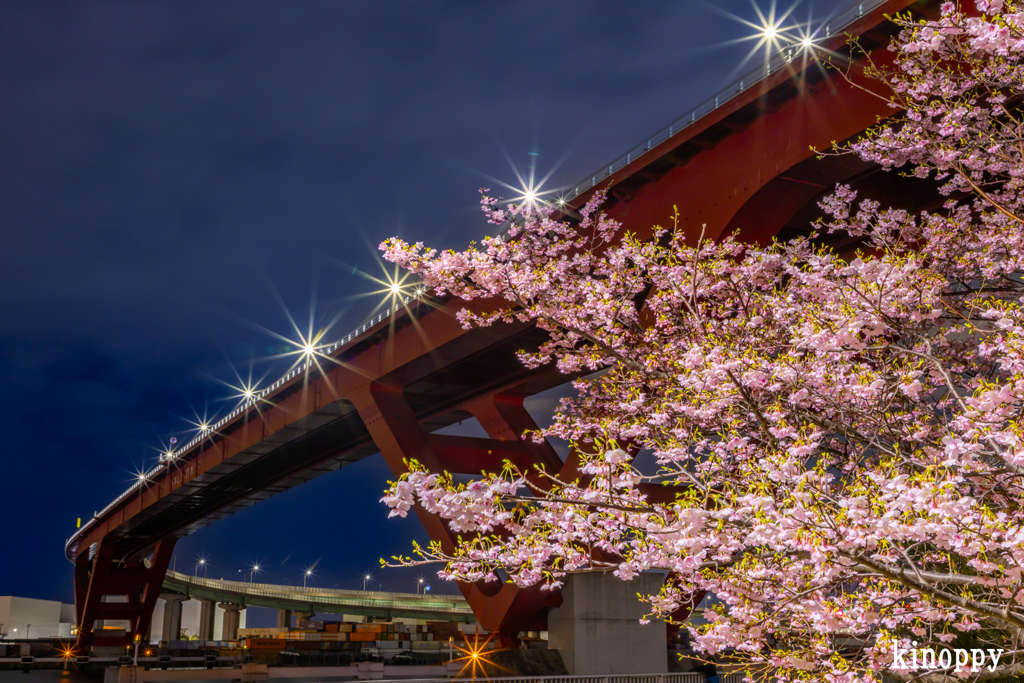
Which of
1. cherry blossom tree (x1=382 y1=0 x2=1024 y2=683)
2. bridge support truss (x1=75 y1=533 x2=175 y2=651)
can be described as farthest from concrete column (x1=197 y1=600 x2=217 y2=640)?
cherry blossom tree (x1=382 y1=0 x2=1024 y2=683)

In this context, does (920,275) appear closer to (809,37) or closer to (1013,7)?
(1013,7)

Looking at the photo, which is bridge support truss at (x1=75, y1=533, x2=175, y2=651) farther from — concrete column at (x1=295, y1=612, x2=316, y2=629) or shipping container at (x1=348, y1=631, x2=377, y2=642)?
concrete column at (x1=295, y1=612, x2=316, y2=629)

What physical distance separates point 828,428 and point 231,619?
115 metres

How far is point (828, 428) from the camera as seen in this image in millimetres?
7254

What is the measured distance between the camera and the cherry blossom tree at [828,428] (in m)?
5.55

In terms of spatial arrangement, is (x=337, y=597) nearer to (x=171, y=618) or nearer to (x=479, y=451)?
(x=171, y=618)

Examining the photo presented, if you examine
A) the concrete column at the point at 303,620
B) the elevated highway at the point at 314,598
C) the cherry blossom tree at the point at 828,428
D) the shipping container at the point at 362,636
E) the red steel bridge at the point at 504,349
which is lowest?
the concrete column at the point at 303,620

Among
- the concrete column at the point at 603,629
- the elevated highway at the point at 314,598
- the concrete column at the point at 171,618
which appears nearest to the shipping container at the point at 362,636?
the elevated highway at the point at 314,598

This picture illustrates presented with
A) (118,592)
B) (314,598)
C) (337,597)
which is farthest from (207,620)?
(118,592)

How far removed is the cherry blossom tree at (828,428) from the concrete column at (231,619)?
4106 inches

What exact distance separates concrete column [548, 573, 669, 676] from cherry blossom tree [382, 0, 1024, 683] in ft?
36.6

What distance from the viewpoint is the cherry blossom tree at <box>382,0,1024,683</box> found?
555 cm

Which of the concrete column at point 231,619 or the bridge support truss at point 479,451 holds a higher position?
the bridge support truss at point 479,451

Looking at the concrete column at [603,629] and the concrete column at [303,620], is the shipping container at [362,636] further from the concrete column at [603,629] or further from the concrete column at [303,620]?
the concrete column at [603,629]
